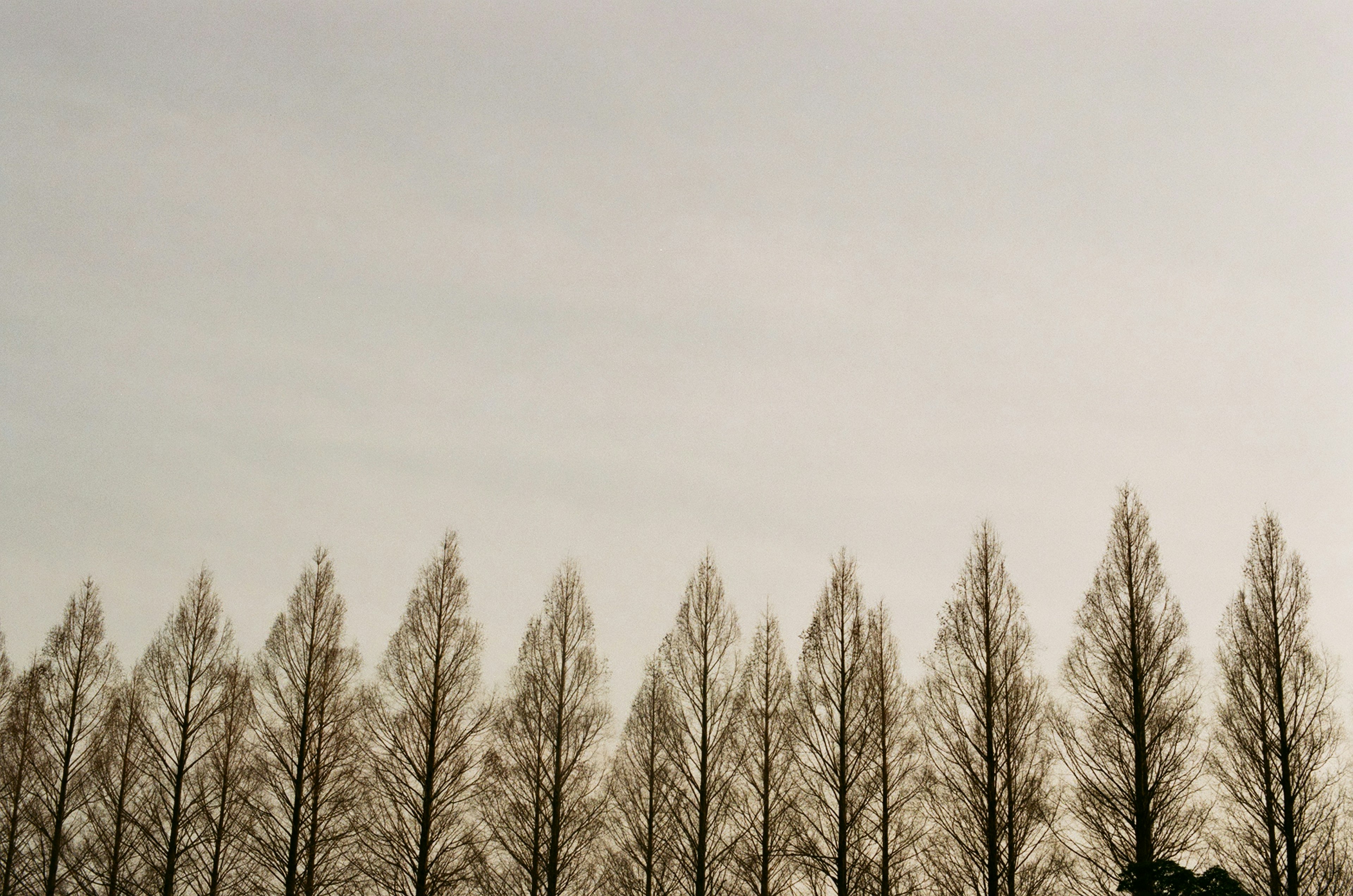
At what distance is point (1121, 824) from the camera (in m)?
20.8

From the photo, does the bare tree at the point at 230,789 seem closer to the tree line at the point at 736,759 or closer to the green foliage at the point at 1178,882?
the tree line at the point at 736,759

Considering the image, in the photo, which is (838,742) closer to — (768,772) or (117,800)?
(768,772)

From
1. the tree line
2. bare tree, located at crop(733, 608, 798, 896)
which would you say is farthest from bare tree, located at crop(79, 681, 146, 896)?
bare tree, located at crop(733, 608, 798, 896)

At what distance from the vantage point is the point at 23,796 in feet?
102

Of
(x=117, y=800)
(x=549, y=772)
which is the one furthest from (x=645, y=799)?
(x=117, y=800)

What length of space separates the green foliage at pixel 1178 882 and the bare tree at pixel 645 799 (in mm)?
10217

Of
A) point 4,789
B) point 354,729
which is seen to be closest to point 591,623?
point 354,729

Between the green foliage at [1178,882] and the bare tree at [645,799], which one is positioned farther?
the bare tree at [645,799]

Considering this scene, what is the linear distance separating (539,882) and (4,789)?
1678 cm

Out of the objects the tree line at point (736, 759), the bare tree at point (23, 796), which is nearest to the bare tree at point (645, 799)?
the tree line at point (736, 759)

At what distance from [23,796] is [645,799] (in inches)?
681

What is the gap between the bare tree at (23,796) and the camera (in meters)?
30.4

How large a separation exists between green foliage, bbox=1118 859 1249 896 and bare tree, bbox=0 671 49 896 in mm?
25822

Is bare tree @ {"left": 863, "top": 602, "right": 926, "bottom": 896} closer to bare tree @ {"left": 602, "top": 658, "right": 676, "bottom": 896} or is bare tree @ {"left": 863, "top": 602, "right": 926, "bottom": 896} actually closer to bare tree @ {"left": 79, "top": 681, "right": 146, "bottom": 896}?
bare tree @ {"left": 602, "top": 658, "right": 676, "bottom": 896}
